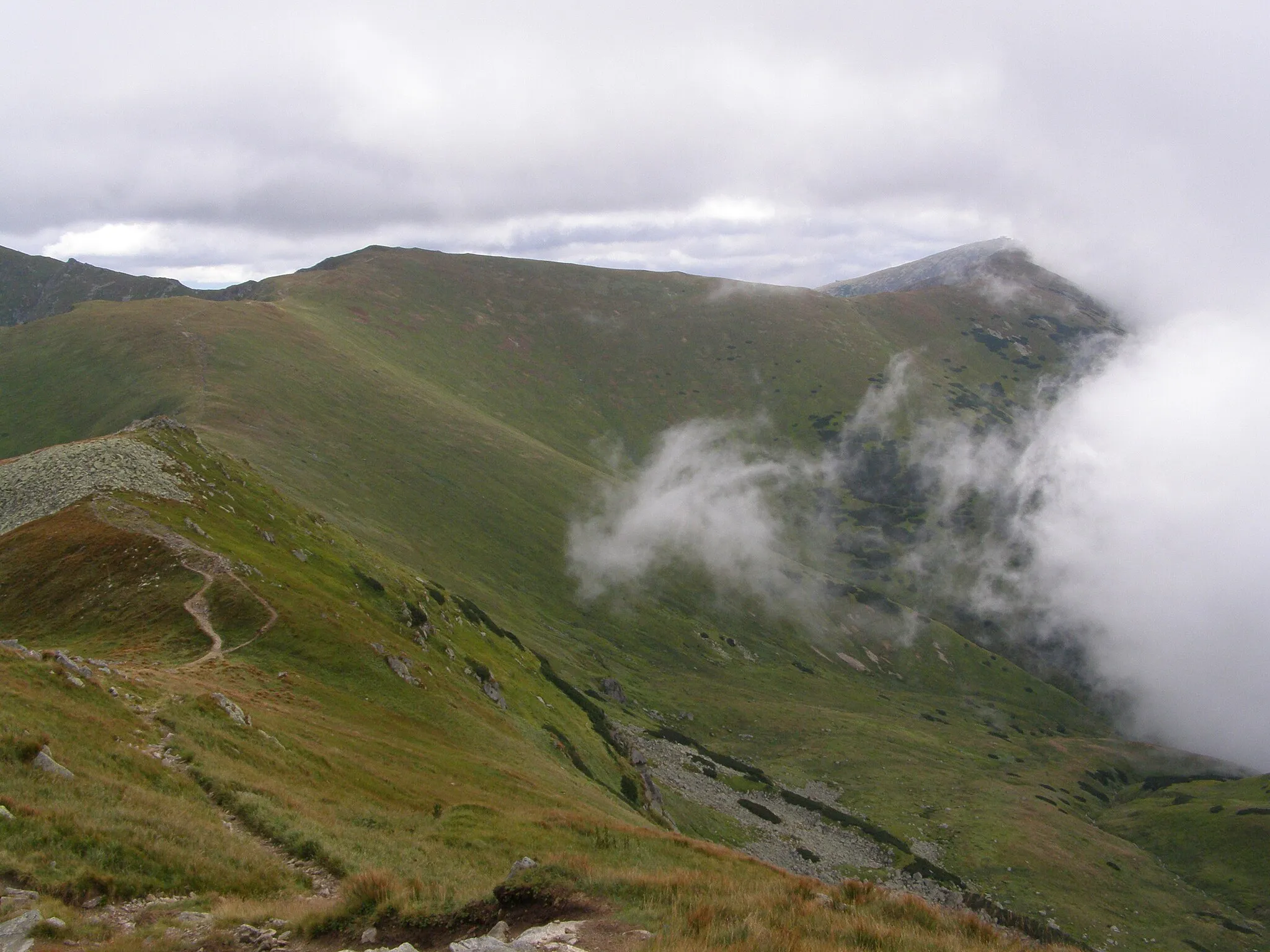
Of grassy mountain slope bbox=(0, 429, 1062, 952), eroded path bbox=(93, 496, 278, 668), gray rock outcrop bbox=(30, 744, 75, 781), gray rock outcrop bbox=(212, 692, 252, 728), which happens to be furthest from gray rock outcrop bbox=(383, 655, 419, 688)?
gray rock outcrop bbox=(30, 744, 75, 781)

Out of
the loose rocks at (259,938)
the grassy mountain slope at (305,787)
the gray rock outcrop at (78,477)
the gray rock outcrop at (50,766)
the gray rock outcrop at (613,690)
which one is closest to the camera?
the loose rocks at (259,938)

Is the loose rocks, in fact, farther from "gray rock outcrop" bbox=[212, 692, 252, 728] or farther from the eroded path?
the eroded path

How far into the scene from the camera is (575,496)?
7682 inches

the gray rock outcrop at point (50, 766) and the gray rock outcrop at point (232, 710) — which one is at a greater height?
the gray rock outcrop at point (50, 766)

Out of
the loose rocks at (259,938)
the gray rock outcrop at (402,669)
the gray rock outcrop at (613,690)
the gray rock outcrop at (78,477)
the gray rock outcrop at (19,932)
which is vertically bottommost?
the gray rock outcrop at (613,690)

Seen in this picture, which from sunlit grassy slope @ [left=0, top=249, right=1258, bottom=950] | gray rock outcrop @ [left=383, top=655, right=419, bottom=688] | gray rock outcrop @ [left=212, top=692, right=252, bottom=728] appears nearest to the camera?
gray rock outcrop @ [left=212, top=692, right=252, bottom=728]

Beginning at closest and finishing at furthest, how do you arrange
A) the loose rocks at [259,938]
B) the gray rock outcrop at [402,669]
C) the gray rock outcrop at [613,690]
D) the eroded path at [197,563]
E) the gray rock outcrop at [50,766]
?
the loose rocks at [259,938]
the gray rock outcrop at [50,766]
the eroded path at [197,563]
the gray rock outcrop at [402,669]
the gray rock outcrop at [613,690]

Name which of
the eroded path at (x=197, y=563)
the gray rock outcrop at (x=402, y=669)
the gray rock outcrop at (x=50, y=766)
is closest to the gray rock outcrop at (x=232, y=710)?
the eroded path at (x=197, y=563)

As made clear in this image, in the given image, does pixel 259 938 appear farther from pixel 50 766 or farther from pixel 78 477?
pixel 78 477

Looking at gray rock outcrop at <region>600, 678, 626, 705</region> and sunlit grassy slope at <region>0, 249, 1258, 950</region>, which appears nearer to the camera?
sunlit grassy slope at <region>0, 249, 1258, 950</region>

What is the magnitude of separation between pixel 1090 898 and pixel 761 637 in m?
87.6

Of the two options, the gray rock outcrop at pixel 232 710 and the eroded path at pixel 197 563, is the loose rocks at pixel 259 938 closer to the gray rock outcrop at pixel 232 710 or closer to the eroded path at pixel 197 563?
the gray rock outcrop at pixel 232 710

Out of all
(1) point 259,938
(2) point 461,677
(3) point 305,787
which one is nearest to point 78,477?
(2) point 461,677

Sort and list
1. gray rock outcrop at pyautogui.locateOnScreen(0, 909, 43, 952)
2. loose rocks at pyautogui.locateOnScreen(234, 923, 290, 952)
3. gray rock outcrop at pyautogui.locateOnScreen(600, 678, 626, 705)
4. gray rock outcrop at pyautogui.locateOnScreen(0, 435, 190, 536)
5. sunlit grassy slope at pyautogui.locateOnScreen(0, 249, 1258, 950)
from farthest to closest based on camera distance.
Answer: gray rock outcrop at pyautogui.locateOnScreen(600, 678, 626, 705)
gray rock outcrop at pyautogui.locateOnScreen(0, 435, 190, 536)
sunlit grassy slope at pyautogui.locateOnScreen(0, 249, 1258, 950)
loose rocks at pyautogui.locateOnScreen(234, 923, 290, 952)
gray rock outcrop at pyautogui.locateOnScreen(0, 909, 43, 952)
